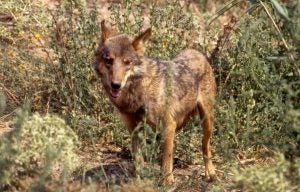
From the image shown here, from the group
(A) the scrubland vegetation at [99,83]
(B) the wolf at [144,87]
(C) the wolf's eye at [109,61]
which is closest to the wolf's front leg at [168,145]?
(B) the wolf at [144,87]

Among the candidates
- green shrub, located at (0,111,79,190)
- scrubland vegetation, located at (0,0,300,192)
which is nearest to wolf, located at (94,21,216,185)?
scrubland vegetation, located at (0,0,300,192)

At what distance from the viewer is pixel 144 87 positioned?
297 inches

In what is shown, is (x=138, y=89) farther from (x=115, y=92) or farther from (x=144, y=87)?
(x=115, y=92)

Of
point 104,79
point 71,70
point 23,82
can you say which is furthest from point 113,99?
point 23,82

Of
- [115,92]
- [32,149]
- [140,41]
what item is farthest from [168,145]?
[32,149]

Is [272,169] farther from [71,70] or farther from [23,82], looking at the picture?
[23,82]

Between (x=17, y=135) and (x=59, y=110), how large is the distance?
4249mm

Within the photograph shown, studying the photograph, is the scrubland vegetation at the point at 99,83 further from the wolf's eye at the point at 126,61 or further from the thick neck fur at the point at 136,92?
the wolf's eye at the point at 126,61

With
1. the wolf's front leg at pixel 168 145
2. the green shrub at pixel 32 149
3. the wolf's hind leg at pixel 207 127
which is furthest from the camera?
the wolf's hind leg at pixel 207 127

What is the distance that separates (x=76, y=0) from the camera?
9172mm

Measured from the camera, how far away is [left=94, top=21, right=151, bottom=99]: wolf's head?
7.32 metres

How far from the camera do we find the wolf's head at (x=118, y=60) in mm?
7316

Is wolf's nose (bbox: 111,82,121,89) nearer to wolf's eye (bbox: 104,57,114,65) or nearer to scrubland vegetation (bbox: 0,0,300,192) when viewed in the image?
wolf's eye (bbox: 104,57,114,65)

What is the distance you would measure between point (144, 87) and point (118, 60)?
394 millimetres
